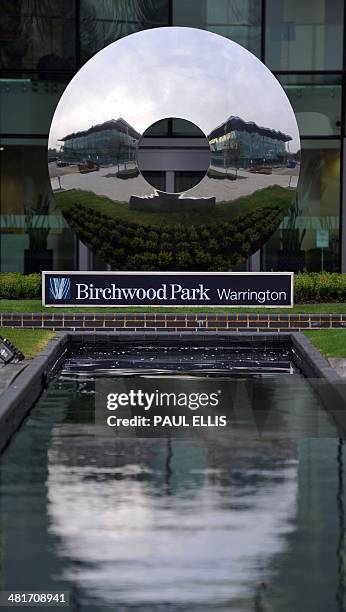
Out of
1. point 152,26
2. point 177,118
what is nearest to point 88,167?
point 177,118

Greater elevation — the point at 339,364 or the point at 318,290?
the point at 339,364

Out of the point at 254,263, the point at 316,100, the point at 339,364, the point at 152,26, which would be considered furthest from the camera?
the point at 152,26

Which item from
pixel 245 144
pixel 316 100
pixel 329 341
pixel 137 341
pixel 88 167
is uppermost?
Result: pixel 316 100

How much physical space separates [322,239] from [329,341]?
12874 millimetres

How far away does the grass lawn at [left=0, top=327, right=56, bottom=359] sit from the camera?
17848 millimetres

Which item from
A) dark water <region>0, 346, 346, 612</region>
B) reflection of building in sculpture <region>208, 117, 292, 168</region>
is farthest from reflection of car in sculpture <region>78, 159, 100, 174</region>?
dark water <region>0, 346, 346, 612</region>

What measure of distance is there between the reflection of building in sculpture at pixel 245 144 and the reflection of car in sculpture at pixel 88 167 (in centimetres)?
195

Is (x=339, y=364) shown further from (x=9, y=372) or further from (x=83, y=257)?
(x=83, y=257)

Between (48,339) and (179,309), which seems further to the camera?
(179,309)

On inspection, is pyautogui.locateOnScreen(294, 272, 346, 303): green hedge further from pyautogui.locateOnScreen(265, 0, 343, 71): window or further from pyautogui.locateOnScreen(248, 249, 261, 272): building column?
pyautogui.locateOnScreen(265, 0, 343, 71): window

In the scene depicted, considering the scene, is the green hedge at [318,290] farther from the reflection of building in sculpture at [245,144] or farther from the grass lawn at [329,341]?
the reflection of building in sculpture at [245,144]

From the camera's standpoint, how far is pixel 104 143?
22109 millimetres

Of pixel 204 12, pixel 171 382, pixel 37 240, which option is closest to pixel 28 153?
pixel 37 240

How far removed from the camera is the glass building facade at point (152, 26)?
31641mm
